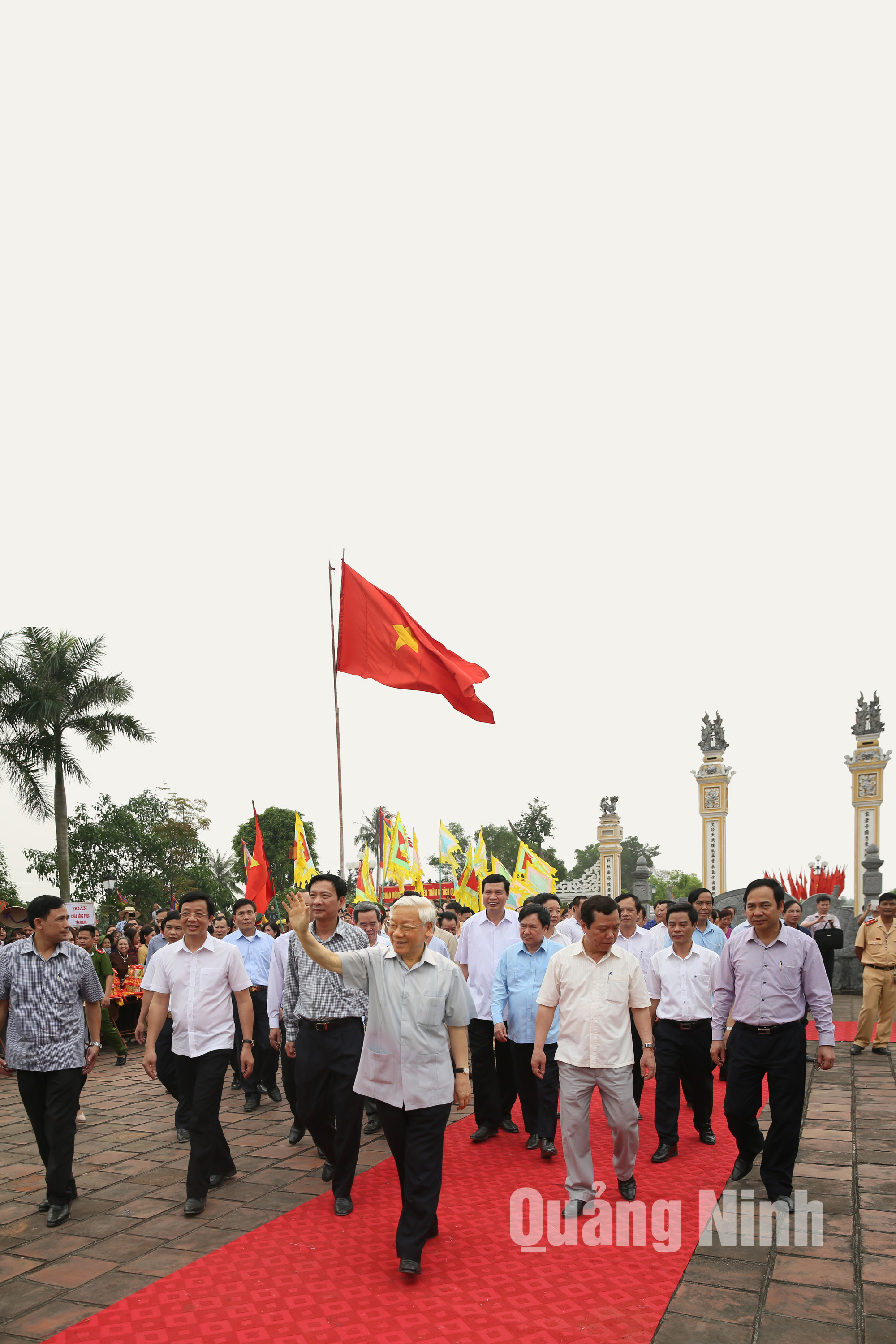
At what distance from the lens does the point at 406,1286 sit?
376 cm

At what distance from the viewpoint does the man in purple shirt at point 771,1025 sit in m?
4.59

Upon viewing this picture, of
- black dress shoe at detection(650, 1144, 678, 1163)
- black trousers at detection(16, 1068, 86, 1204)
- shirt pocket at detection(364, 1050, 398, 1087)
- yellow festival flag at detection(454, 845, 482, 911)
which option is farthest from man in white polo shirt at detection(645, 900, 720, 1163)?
yellow festival flag at detection(454, 845, 482, 911)

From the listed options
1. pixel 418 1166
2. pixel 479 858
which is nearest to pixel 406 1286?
pixel 418 1166

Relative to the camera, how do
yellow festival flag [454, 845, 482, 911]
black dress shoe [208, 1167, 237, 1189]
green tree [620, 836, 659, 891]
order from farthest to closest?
green tree [620, 836, 659, 891] < yellow festival flag [454, 845, 482, 911] < black dress shoe [208, 1167, 237, 1189]

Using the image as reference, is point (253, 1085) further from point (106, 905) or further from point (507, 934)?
point (106, 905)

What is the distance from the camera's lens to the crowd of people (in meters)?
4.11

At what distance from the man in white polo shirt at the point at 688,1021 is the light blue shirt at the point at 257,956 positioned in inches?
128

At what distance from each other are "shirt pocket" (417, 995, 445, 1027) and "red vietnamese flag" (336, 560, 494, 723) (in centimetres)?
448

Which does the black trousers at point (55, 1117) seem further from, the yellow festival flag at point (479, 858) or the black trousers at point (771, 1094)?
the yellow festival flag at point (479, 858)

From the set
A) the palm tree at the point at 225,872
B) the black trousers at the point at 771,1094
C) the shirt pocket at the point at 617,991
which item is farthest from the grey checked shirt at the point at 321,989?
the palm tree at the point at 225,872

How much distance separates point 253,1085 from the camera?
7.35m

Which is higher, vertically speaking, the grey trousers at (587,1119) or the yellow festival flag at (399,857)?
the grey trousers at (587,1119)

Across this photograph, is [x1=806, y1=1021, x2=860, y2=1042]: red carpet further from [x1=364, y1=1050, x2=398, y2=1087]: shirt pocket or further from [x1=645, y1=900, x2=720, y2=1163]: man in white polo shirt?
[x1=364, y1=1050, x2=398, y2=1087]: shirt pocket

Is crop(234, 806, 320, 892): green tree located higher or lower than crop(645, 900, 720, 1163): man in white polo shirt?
lower
